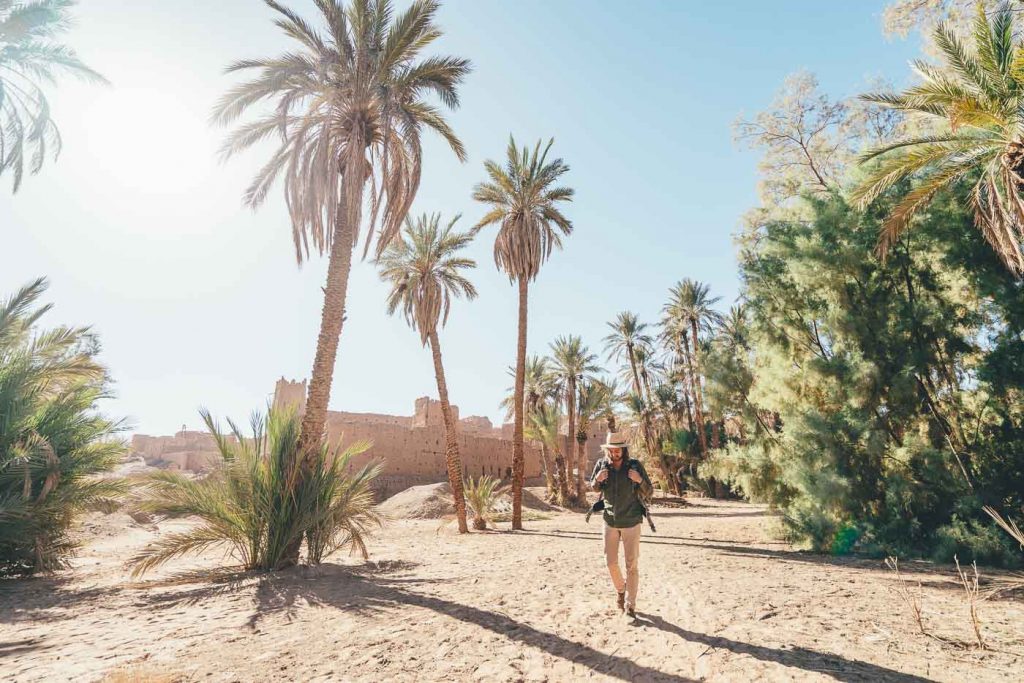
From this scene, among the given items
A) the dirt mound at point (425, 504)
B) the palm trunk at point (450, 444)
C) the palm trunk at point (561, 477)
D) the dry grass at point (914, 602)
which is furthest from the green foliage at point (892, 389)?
the palm trunk at point (561, 477)

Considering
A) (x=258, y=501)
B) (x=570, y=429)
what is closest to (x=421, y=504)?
(x=570, y=429)

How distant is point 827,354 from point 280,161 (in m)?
13.8

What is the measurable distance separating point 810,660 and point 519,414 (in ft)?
43.6

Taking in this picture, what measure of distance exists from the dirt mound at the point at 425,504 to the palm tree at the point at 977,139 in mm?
18116

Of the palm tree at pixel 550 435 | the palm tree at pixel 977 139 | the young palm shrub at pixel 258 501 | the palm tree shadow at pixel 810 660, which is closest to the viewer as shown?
the palm tree shadow at pixel 810 660

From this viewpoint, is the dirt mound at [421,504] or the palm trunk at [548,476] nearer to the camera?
the dirt mound at [421,504]

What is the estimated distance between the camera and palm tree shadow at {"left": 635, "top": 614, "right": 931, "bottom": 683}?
3.66 metres

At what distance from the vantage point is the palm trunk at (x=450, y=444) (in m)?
16.5

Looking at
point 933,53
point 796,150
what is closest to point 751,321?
point 933,53

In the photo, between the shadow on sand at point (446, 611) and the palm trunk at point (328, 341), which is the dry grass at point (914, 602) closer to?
the shadow on sand at point (446, 611)

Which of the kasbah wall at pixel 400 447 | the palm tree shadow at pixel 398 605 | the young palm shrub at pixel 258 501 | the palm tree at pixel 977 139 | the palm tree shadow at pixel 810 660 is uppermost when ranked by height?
the palm tree at pixel 977 139

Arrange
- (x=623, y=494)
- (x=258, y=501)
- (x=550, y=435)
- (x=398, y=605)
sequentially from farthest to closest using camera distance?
(x=550, y=435)
(x=258, y=501)
(x=398, y=605)
(x=623, y=494)

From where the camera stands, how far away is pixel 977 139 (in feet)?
28.7

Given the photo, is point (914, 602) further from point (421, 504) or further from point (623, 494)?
point (421, 504)
